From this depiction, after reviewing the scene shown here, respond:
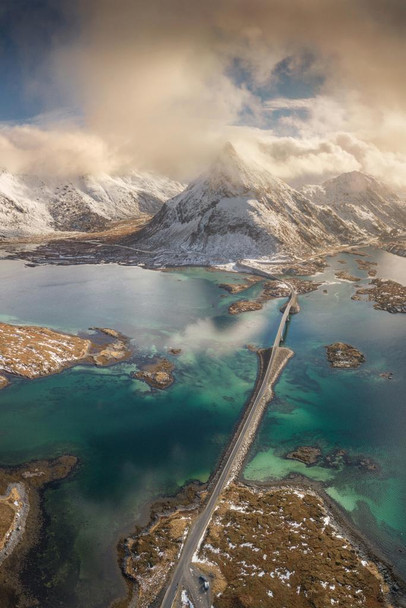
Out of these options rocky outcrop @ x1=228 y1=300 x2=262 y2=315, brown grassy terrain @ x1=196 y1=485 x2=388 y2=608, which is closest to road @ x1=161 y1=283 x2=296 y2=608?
brown grassy terrain @ x1=196 y1=485 x2=388 y2=608

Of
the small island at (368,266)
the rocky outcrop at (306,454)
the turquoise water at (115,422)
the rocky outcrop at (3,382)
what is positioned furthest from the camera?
the small island at (368,266)

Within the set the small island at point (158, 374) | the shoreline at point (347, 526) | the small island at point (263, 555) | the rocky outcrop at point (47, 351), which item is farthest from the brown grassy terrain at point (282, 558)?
the rocky outcrop at point (47, 351)

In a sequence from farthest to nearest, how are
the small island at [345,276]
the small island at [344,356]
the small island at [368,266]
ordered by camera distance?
the small island at [368,266] < the small island at [345,276] < the small island at [344,356]

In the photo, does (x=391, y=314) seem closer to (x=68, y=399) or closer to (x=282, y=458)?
(x=282, y=458)

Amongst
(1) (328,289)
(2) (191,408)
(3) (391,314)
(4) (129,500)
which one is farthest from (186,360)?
(1) (328,289)

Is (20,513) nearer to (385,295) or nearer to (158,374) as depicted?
(158,374)

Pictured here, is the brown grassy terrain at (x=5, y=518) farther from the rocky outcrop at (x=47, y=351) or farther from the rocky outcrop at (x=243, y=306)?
the rocky outcrop at (x=243, y=306)

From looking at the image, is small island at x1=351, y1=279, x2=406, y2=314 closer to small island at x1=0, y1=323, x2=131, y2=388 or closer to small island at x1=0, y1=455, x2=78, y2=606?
small island at x1=0, y1=323, x2=131, y2=388
